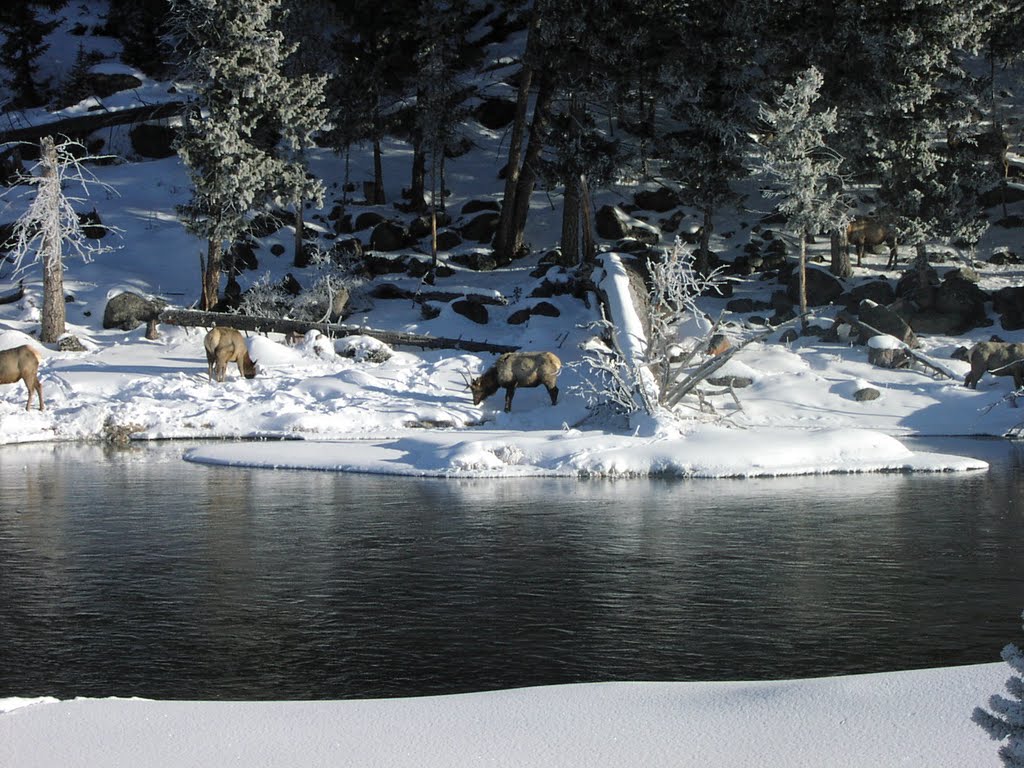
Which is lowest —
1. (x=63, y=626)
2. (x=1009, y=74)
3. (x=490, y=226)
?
(x=63, y=626)

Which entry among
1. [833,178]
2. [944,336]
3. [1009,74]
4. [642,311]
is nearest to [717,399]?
[642,311]

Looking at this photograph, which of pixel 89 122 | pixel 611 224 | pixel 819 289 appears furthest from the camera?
pixel 89 122

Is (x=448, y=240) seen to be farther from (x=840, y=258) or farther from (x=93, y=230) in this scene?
(x=840, y=258)

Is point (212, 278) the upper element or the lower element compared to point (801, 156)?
lower

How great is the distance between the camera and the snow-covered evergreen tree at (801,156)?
3719 centimetres

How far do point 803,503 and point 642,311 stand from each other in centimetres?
1446

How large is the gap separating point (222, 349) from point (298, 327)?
5.34 meters

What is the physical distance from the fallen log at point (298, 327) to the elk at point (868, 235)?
52.1ft

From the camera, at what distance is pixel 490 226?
4794 cm

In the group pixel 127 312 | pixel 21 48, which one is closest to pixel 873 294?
pixel 127 312

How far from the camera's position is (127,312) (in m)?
36.4

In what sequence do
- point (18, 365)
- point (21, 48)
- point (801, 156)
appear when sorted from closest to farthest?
1. point (18, 365)
2. point (801, 156)
3. point (21, 48)

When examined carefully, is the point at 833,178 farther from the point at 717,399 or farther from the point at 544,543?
the point at 544,543

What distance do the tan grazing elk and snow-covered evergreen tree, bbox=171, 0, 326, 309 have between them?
795 centimetres
